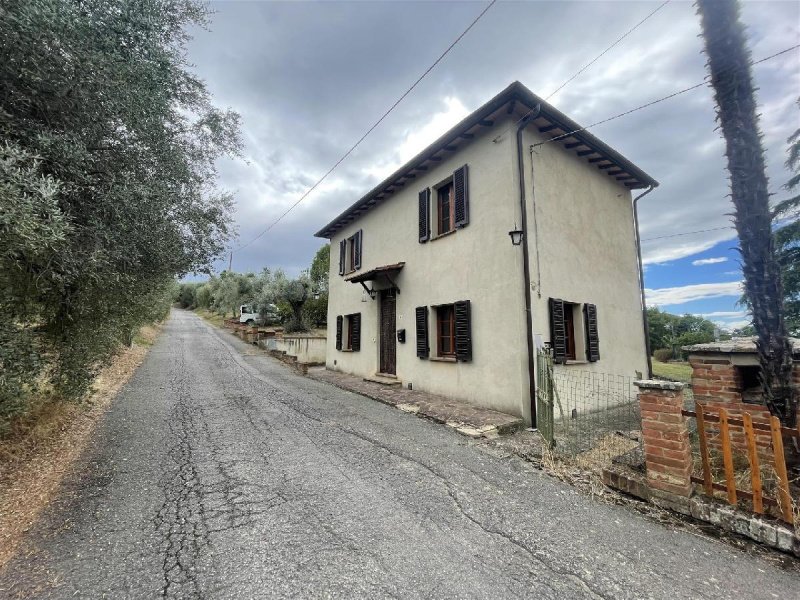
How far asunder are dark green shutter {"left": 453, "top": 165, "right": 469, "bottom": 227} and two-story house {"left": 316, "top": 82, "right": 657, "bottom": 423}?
0.08 feet

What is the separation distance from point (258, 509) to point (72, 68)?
422 cm

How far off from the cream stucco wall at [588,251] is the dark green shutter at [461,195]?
4.35 ft

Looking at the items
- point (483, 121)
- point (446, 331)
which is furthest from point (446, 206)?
point (446, 331)

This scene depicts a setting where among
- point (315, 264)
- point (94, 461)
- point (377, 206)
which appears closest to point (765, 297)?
point (94, 461)

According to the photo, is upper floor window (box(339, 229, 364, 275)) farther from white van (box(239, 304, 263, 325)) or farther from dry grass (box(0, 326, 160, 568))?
white van (box(239, 304, 263, 325))

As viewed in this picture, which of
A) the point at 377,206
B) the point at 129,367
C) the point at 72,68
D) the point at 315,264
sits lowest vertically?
the point at 129,367

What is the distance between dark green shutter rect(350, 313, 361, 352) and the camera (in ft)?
38.1

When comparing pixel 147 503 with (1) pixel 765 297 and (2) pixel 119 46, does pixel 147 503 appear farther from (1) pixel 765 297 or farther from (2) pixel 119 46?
(1) pixel 765 297

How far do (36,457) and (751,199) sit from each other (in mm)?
8715

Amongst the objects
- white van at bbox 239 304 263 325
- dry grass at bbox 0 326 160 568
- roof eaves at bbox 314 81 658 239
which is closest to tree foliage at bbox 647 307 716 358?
roof eaves at bbox 314 81 658 239

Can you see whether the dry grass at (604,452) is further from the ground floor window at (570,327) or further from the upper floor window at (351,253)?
the upper floor window at (351,253)

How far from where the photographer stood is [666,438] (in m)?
3.30

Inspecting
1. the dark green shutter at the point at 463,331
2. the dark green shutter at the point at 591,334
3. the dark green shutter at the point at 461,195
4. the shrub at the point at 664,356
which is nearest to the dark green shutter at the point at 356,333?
the dark green shutter at the point at 463,331

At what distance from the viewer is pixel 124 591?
2172 mm
